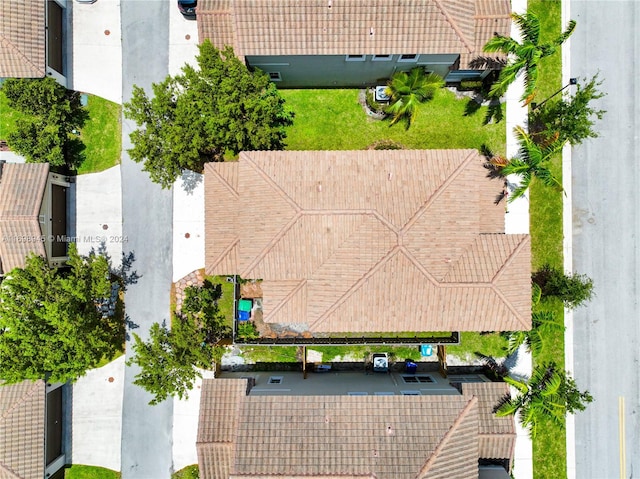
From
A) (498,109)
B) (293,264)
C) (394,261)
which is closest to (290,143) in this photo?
(293,264)

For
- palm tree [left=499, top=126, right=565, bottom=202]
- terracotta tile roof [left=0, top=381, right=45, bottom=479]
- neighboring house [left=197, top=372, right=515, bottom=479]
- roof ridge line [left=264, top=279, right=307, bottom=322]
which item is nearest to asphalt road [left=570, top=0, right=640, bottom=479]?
palm tree [left=499, top=126, right=565, bottom=202]

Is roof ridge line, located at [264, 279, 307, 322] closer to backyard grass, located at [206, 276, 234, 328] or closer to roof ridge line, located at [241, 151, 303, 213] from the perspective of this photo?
roof ridge line, located at [241, 151, 303, 213]

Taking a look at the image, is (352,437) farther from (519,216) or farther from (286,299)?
(519,216)

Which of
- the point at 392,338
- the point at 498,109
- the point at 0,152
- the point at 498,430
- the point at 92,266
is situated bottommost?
the point at 498,430

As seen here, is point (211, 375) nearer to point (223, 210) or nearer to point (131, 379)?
point (131, 379)

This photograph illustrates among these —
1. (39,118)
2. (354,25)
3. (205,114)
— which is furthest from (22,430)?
(354,25)

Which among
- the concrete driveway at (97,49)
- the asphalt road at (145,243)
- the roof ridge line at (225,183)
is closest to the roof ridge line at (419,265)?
the roof ridge line at (225,183)
